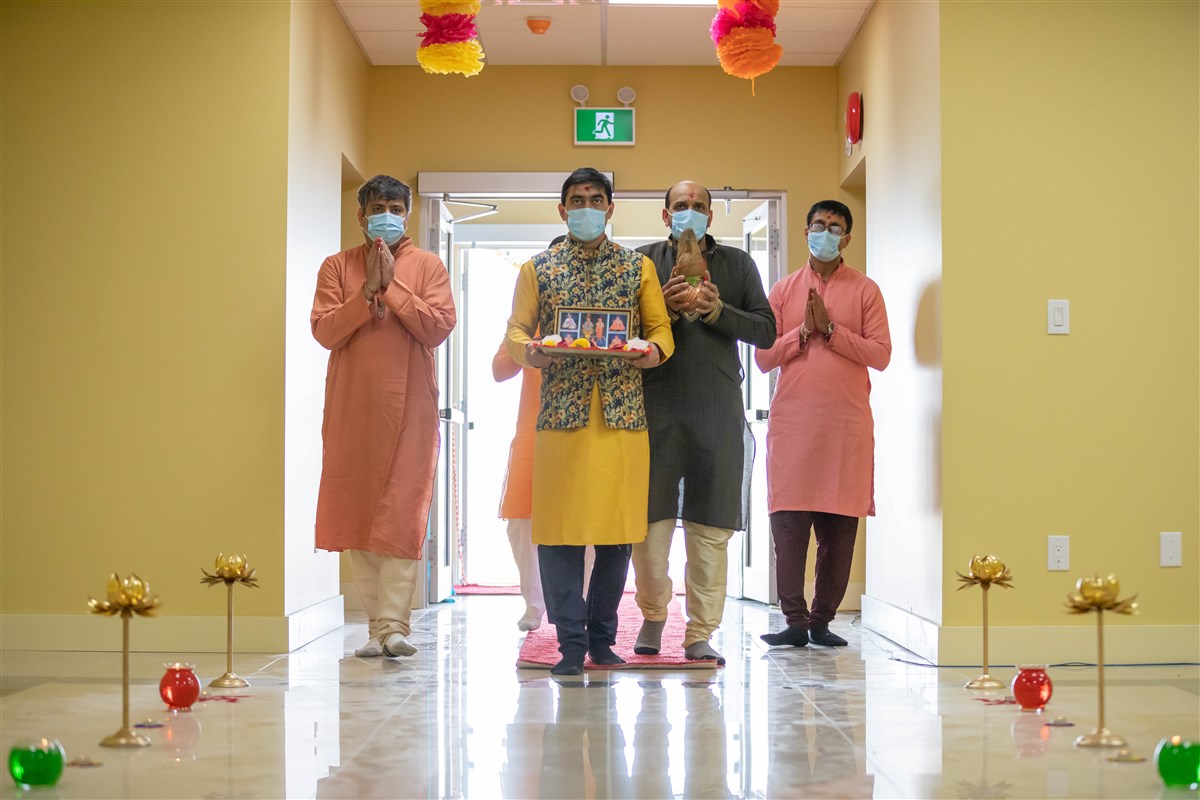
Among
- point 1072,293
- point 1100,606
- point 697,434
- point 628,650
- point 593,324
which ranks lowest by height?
point 628,650

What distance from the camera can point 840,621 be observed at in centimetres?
535

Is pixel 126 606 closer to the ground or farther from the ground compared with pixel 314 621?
farther from the ground

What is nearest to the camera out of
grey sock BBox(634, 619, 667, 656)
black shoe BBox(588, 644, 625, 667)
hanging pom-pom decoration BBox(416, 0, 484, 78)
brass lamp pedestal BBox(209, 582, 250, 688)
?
brass lamp pedestal BBox(209, 582, 250, 688)

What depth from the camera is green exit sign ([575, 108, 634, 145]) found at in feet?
19.6

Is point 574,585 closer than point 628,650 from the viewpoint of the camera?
Yes

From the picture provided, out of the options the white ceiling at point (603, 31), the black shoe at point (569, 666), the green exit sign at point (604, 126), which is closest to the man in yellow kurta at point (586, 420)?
the black shoe at point (569, 666)

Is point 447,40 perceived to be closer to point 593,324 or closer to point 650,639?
point 593,324

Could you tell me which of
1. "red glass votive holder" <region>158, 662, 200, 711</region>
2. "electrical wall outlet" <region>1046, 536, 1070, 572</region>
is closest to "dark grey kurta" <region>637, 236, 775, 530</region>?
"electrical wall outlet" <region>1046, 536, 1070, 572</region>

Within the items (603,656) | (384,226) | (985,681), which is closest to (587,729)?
(603,656)

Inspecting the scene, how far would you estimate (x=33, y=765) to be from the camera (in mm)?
2221

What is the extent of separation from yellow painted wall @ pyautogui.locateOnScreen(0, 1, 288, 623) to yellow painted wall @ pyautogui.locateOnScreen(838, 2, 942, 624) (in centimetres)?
232

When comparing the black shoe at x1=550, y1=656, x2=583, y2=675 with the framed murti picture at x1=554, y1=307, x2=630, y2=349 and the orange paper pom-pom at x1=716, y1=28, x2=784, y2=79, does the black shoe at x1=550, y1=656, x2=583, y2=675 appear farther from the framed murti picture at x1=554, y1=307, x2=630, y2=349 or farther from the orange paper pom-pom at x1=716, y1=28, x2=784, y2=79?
the orange paper pom-pom at x1=716, y1=28, x2=784, y2=79

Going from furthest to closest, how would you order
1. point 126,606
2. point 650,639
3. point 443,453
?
point 443,453 < point 650,639 < point 126,606

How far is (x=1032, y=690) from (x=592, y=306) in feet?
5.26
